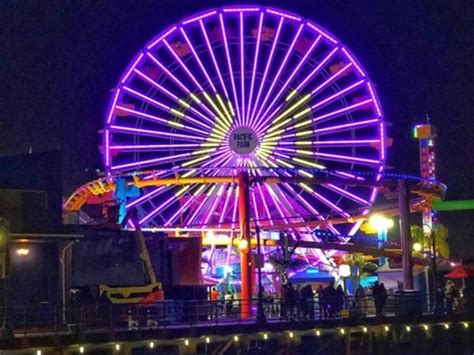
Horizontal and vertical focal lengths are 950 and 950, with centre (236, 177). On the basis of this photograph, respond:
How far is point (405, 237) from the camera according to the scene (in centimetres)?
4628

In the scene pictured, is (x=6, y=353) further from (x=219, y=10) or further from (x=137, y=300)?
(x=219, y=10)

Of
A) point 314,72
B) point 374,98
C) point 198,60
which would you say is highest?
point 198,60

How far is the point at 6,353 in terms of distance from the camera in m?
27.0

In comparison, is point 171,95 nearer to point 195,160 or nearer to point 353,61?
point 195,160

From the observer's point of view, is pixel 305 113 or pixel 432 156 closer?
pixel 305 113

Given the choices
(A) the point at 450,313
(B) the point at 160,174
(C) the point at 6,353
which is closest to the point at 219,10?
(B) the point at 160,174

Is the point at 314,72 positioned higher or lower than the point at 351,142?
higher

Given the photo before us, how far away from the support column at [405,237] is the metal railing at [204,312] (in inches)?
71.0

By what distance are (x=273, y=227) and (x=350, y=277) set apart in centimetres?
982

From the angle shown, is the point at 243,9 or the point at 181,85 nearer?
the point at 181,85

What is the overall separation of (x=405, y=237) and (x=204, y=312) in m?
13.2

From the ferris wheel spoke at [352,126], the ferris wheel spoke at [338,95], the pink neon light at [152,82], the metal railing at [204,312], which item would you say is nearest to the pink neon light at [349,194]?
the ferris wheel spoke at [352,126]

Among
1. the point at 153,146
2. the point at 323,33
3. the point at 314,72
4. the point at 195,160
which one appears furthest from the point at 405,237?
the point at 153,146

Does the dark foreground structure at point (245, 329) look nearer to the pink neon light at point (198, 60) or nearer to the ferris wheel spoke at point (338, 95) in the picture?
the ferris wheel spoke at point (338, 95)
